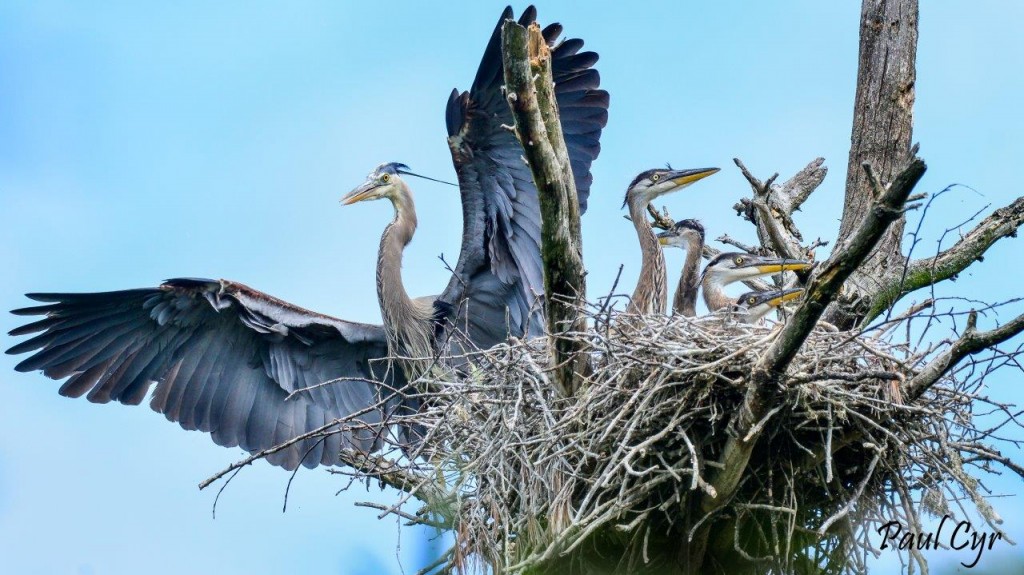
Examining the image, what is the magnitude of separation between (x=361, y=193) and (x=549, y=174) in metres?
3.85

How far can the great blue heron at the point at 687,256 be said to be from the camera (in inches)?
218

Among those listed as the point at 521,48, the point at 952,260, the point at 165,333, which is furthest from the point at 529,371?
the point at 165,333

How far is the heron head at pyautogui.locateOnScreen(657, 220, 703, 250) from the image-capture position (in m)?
6.05

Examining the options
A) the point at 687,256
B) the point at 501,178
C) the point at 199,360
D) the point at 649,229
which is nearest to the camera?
the point at 649,229

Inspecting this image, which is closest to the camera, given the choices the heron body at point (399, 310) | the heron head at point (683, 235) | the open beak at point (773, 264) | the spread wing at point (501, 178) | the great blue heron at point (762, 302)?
the great blue heron at point (762, 302)

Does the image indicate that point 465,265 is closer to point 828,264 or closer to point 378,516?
point 378,516

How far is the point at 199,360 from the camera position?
721 cm

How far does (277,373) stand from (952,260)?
3682 mm

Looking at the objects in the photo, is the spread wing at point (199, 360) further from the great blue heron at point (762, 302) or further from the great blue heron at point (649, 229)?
the great blue heron at point (762, 302)

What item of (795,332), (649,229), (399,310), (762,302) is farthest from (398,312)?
(795,332)

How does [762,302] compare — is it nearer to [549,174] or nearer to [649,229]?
[649,229]

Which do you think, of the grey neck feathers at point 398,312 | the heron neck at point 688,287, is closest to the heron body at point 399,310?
the grey neck feathers at point 398,312

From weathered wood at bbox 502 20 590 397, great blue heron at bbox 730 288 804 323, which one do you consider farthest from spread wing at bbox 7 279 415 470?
weathered wood at bbox 502 20 590 397

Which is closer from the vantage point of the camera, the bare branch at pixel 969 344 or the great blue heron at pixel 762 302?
the bare branch at pixel 969 344
